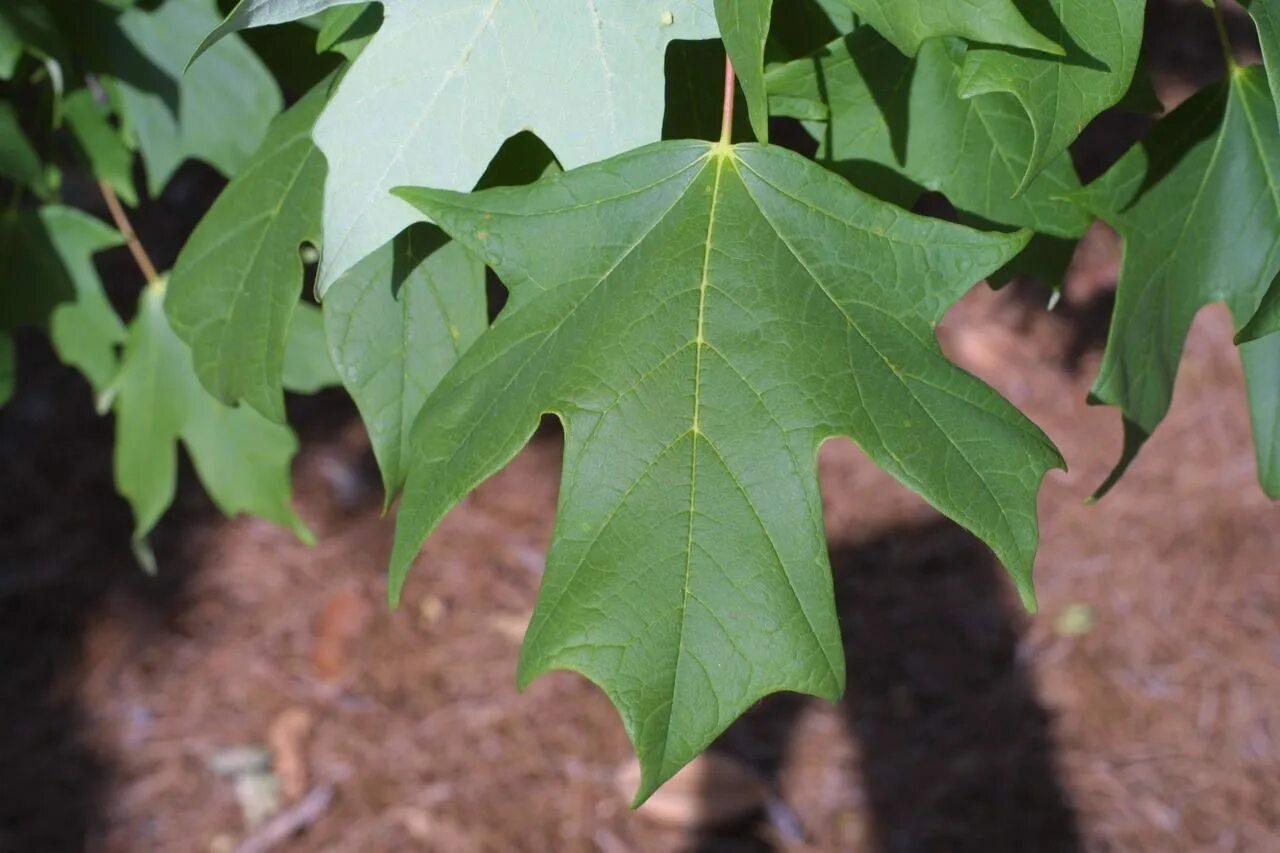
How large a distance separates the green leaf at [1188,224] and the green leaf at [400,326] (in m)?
0.56

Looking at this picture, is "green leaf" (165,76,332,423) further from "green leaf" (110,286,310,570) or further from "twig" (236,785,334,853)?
"twig" (236,785,334,853)

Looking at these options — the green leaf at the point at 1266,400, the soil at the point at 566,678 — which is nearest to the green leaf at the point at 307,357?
the green leaf at the point at 1266,400

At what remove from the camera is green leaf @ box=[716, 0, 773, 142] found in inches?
33.3

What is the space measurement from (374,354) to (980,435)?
1.79 ft

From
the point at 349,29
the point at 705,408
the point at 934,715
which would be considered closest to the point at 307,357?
the point at 349,29

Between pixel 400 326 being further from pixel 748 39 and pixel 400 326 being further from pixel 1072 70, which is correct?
pixel 1072 70

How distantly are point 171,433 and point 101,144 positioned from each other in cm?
40

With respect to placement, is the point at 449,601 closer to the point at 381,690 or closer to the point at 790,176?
the point at 381,690

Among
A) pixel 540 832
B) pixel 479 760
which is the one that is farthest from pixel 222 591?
pixel 540 832

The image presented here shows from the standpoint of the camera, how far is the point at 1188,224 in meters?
1.10

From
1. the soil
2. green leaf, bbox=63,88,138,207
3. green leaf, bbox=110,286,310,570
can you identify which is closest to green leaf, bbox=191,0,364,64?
green leaf, bbox=63,88,138,207

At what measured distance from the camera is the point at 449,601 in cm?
316

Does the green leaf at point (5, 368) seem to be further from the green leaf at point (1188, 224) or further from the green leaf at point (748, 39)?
the green leaf at point (1188, 224)

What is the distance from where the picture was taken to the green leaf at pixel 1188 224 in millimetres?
1079
